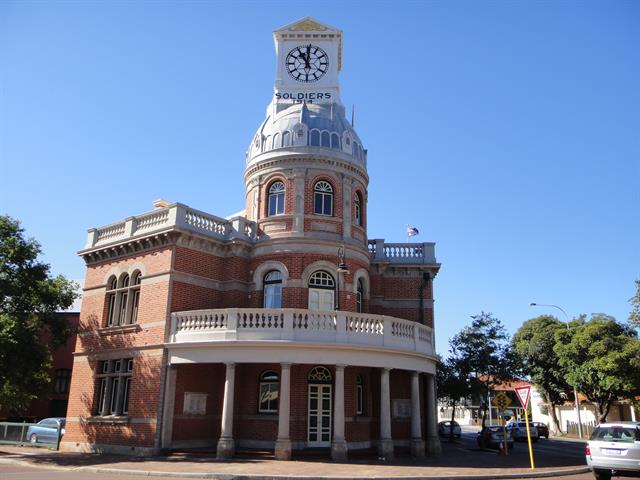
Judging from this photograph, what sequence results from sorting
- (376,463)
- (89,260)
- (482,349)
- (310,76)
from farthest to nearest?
(482,349) → (310,76) → (89,260) → (376,463)

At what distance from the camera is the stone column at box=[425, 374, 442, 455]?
23453 mm

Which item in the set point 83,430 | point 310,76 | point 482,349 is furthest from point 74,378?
point 482,349

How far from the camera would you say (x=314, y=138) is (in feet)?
83.8

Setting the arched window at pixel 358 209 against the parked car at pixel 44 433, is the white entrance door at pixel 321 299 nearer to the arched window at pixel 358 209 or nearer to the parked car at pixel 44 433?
the arched window at pixel 358 209

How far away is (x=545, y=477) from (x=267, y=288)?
12376 mm

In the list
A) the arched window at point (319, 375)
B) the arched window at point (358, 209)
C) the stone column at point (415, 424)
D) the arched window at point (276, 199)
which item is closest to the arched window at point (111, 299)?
the arched window at point (276, 199)

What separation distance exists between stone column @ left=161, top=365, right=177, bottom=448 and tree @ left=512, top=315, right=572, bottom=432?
30792mm

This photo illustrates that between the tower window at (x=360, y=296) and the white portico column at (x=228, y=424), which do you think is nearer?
the white portico column at (x=228, y=424)

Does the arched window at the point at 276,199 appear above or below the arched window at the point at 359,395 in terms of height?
above

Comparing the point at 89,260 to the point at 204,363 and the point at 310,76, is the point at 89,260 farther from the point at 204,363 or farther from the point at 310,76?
the point at 310,76

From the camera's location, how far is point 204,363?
71.1 ft

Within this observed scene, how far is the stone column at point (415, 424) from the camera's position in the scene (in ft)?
72.6

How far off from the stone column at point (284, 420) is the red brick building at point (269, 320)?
4cm

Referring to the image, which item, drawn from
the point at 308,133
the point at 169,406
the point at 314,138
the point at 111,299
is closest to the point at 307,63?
the point at 308,133
